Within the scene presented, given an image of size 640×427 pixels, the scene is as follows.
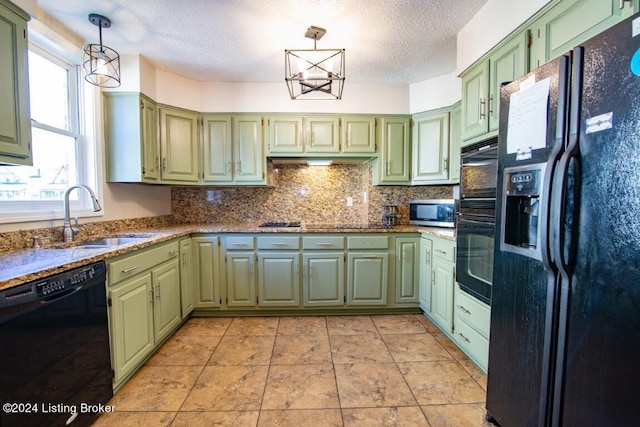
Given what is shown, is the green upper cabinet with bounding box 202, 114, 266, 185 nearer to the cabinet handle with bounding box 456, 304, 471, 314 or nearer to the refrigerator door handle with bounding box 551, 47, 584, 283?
the cabinet handle with bounding box 456, 304, 471, 314

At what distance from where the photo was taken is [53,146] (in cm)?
215

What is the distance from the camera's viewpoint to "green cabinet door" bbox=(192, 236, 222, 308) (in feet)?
9.32

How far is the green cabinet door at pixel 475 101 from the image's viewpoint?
1.93m

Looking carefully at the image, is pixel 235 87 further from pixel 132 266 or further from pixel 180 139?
pixel 132 266

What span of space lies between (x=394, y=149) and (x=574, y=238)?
2289 millimetres

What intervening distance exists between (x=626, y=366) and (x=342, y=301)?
2.23 metres

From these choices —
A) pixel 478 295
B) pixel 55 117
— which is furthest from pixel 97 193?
pixel 478 295

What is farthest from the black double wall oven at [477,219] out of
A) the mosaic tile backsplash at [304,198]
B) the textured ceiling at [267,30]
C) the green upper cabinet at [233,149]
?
the green upper cabinet at [233,149]

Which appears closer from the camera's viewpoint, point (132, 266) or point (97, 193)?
point (132, 266)

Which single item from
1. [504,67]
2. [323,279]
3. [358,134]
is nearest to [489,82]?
[504,67]

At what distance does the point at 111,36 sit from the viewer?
2.28m

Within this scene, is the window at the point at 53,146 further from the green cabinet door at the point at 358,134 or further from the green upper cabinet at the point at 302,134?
the green cabinet door at the point at 358,134

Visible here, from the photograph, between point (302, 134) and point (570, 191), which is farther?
point (302, 134)

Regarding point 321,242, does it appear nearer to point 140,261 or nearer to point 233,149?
point 233,149
